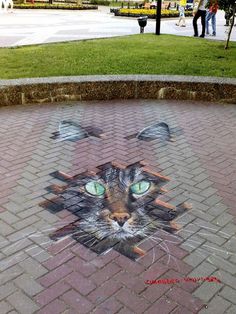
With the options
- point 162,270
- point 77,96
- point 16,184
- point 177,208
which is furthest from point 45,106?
point 162,270

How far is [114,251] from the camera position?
3383mm

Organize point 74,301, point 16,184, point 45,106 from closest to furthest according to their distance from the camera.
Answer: point 74,301 → point 16,184 → point 45,106

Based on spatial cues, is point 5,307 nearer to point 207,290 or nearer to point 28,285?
point 28,285

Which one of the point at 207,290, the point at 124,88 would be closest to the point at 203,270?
the point at 207,290

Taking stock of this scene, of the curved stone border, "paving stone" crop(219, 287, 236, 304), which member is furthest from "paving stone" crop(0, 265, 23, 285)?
the curved stone border

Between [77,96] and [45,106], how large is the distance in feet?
2.09

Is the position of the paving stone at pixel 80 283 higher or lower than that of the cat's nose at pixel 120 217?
lower

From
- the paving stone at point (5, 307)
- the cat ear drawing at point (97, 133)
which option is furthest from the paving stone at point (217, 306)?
the cat ear drawing at point (97, 133)

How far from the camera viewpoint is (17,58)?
390 inches

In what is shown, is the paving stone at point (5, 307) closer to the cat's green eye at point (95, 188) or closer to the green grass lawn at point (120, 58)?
the cat's green eye at point (95, 188)

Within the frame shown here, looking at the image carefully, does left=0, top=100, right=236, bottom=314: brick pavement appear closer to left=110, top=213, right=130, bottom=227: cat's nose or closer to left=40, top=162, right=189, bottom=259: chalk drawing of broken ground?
left=40, top=162, right=189, bottom=259: chalk drawing of broken ground

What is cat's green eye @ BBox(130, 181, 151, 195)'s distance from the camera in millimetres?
4348

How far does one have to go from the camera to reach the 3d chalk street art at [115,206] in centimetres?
356

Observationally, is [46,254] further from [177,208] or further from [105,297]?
[177,208]
